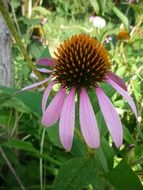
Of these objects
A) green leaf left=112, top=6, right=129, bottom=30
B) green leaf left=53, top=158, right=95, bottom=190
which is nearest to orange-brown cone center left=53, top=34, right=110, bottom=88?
green leaf left=53, top=158, right=95, bottom=190

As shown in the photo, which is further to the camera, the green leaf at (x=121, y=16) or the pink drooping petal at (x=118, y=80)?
the green leaf at (x=121, y=16)

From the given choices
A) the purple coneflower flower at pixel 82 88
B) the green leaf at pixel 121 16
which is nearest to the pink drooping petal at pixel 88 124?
the purple coneflower flower at pixel 82 88

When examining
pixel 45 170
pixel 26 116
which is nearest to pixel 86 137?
pixel 45 170

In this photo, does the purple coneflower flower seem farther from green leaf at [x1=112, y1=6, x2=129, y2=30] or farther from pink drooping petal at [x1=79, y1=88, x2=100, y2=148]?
green leaf at [x1=112, y1=6, x2=129, y2=30]

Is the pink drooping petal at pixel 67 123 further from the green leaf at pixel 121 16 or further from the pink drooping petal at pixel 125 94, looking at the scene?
the green leaf at pixel 121 16

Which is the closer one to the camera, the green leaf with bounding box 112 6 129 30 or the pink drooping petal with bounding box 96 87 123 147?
the pink drooping petal with bounding box 96 87 123 147

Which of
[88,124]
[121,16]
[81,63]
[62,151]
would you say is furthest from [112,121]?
[121,16]
